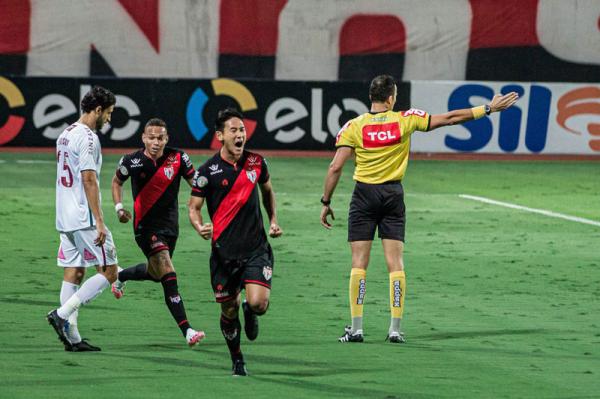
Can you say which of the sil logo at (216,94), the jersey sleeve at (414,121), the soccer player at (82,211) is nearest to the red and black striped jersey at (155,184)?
the soccer player at (82,211)

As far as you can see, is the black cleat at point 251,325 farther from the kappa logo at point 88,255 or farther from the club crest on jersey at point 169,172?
the club crest on jersey at point 169,172

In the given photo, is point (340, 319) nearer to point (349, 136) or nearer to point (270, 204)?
point (349, 136)

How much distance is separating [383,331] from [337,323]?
1.76ft

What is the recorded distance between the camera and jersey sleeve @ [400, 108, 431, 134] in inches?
445

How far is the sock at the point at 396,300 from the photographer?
443 inches

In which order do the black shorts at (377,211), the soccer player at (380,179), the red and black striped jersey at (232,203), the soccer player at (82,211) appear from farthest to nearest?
the black shorts at (377,211), the soccer player at (380,179), the soccer player at (82,211), the red and black striped jersey at (232,203)

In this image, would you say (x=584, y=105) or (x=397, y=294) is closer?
(x=397, y=294)

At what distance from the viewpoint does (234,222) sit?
9.84 m

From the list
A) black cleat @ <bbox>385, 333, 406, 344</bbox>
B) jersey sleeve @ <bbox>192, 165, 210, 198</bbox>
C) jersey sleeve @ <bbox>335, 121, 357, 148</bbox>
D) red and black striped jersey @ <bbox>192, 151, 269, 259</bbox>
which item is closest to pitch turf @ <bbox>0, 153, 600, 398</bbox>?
black cleat @ <bbox>385, 333, 406, 344</bbox>

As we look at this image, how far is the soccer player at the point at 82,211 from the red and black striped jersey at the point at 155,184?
76cm

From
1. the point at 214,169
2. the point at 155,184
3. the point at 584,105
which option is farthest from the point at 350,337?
the point at 584,105

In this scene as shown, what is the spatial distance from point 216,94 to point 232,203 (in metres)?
22.7

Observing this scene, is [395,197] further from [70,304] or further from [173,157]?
[70,304]

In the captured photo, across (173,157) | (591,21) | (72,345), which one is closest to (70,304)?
(72,345)
